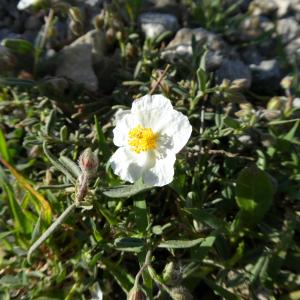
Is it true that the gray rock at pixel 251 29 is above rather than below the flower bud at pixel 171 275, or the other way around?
above

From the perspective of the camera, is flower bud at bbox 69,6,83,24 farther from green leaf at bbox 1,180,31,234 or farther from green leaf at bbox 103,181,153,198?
green leaf at bbox 103,181,153,198

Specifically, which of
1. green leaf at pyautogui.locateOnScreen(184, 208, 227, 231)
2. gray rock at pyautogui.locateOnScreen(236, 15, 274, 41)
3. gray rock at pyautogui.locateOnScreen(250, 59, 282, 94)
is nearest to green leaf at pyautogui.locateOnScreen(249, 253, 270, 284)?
green leaf at pyautogui.locateOnScreen(184, 208, 227, 231)

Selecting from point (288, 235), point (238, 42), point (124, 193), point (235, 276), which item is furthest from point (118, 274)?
point (238, 42)

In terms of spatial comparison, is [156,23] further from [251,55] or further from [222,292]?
[222,292]

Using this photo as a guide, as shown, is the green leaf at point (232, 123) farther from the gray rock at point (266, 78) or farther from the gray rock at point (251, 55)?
the gray rock at point (251, 55)

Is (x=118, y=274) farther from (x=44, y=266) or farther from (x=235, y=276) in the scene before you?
(x=235, y=276)

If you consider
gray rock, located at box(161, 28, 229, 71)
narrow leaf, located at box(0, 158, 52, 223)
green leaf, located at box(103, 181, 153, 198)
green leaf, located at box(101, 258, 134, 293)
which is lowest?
green leaf, located at box(101, 258, 134, 293)

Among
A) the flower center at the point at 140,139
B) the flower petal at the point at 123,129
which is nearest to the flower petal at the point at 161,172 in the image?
the flower center at the point at 140,139
